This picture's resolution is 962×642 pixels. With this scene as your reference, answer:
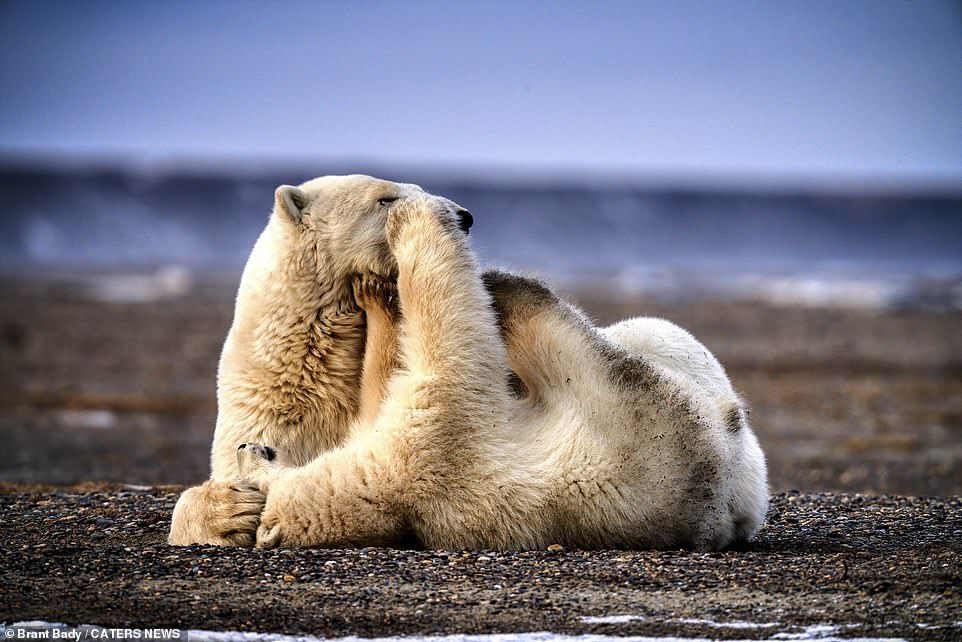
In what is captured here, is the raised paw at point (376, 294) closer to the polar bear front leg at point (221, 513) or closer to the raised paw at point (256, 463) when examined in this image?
the raised paw at point (256, 463)

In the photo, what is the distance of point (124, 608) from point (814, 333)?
849 inches

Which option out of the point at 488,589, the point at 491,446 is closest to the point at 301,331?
the point at 491,446

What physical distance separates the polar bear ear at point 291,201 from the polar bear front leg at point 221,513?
1247 millimetres

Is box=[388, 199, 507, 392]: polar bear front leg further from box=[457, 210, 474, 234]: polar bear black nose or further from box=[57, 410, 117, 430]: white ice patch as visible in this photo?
box=[57, 410, 117, 430]: white ice patch

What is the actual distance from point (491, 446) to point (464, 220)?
1.04 meters

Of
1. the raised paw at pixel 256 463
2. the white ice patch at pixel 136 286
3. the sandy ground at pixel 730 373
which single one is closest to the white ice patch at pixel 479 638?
the raised paw at pixel 256 463

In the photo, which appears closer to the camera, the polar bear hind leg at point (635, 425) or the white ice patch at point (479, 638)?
the white ice patch at point (479, 638)

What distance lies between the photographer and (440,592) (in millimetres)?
4578

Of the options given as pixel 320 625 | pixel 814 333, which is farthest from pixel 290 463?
pixel 814 333

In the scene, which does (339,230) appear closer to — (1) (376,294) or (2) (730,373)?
(1) (376,294)

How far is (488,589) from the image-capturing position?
4613 mm

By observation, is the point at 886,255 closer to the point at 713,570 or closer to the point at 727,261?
the point at 727,261

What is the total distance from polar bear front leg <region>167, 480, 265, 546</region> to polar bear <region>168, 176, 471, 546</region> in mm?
49

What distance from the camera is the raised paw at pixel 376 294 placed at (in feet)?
17.9
